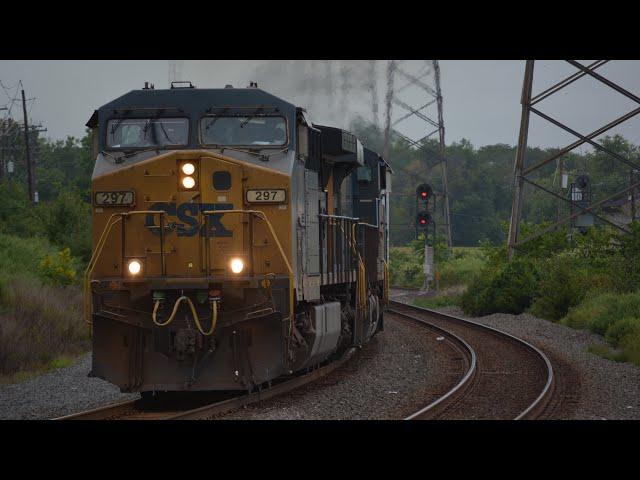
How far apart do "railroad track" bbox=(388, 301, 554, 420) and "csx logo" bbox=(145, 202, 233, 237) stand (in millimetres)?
2986

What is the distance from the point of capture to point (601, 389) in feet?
38.0

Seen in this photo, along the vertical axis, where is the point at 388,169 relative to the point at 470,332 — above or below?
above

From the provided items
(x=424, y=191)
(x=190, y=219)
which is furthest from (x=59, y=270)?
(x=190, y=219)

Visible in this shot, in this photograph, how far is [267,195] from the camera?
10.4 metres

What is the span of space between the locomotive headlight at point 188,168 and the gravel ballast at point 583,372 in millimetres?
4732

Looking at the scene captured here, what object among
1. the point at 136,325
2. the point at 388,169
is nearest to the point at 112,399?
the point at 136,325

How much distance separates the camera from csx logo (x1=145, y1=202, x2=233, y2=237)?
1034 cm

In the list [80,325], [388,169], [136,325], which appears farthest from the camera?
[388,169]

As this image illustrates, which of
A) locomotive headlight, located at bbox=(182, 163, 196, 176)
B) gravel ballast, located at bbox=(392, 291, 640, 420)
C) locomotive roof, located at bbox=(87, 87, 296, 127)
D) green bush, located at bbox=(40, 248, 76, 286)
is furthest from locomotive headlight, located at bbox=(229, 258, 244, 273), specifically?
green bush, located at bbox=(40, 248, 76, 286)

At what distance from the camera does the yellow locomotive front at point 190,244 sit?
33.0ft

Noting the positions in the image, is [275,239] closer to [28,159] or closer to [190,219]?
[190,219]

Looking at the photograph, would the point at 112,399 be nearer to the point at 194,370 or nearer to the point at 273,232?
the point at 194,370

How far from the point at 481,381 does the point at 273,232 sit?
4.04m
